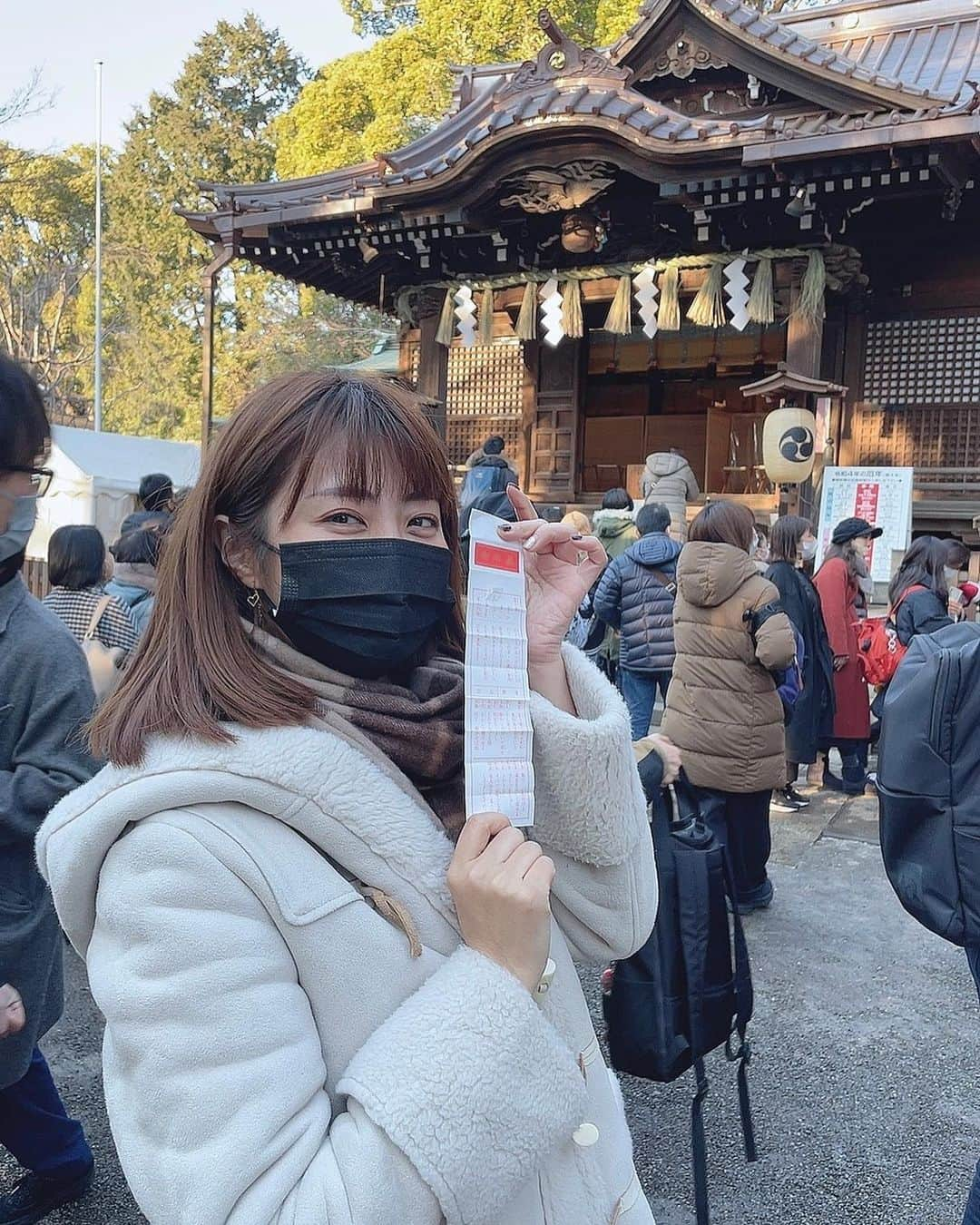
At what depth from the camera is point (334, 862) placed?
3.37 feet

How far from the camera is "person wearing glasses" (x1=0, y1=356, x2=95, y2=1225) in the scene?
1.82 metres

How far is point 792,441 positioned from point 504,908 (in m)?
8.60

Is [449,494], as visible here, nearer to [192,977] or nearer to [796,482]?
[192,977]

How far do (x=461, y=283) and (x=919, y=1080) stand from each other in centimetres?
976

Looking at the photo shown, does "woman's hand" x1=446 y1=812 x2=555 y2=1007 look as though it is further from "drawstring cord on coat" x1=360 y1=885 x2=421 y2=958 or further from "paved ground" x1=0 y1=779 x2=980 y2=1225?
"paved ground" x1=0 y1=779 x2=980 y2=1225

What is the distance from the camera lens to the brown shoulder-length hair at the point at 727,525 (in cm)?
421

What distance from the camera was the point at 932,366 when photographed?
9.82m

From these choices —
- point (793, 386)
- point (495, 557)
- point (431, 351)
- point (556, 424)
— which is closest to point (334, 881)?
point (495, 557)

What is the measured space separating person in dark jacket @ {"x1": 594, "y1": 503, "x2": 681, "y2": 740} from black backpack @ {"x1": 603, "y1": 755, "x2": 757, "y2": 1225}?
337 centimetres

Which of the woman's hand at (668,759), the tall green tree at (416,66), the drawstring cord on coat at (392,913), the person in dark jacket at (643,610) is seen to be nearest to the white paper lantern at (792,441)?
the person in dark jacket at (643,610)

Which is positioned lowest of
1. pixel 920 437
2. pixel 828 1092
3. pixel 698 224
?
pixel 828 1092

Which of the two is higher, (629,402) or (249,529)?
(629,402)

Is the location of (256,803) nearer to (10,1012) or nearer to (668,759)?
(10,1012)

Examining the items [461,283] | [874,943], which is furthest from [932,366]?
[874,943]
